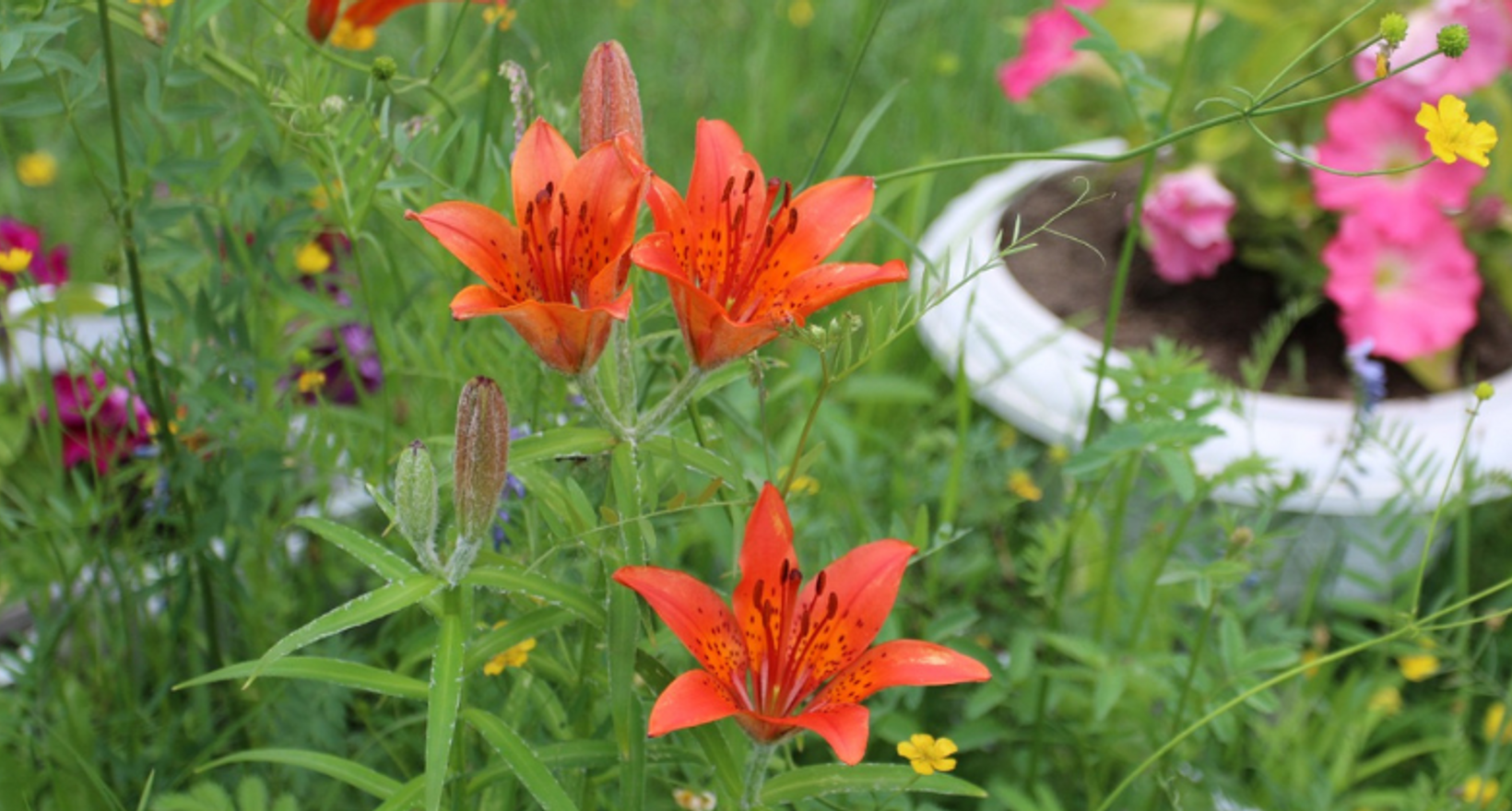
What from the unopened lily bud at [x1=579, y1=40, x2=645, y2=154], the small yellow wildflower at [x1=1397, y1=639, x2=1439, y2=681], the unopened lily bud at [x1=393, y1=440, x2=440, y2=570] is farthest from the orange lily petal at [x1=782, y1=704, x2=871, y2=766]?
the small yellow wildflower at [x1=1397, y1=639, x2=1439, y2=681]

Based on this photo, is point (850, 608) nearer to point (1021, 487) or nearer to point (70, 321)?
point (1021, 487)

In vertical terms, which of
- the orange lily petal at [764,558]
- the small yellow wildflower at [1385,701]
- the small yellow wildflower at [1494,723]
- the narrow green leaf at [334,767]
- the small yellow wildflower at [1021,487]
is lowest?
the small yellow wildflower at [1494,723]

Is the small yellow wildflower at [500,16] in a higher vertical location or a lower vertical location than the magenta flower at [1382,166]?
higher

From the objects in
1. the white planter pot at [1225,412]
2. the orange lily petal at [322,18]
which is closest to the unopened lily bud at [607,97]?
the orange lily petal at [322,18]

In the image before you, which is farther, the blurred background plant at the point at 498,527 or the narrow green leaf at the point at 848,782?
the blurred background plant at the point at 498,527

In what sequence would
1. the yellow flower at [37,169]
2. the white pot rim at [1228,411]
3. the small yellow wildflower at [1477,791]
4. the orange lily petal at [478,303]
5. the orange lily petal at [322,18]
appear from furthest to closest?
the yellow flower at [37,169], the white pot rim at [1228,411], the small yellow wildflower at [1477,791], the orange lily petal at [322,18], the orange lily petal at [478,303]

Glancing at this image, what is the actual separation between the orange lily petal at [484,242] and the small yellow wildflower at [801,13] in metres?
1.92

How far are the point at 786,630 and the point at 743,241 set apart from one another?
22 centimetres

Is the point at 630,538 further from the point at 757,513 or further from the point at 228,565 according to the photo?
the point at 228,565

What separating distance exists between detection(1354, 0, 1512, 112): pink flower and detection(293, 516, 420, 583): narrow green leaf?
4.21ft

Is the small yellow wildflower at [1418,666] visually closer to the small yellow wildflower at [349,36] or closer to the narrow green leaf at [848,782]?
the narrow green leaf at [848,782]

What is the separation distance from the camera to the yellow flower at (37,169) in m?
1.80

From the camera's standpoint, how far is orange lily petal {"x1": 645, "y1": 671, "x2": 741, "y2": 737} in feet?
2.27

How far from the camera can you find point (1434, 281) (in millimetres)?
1646
